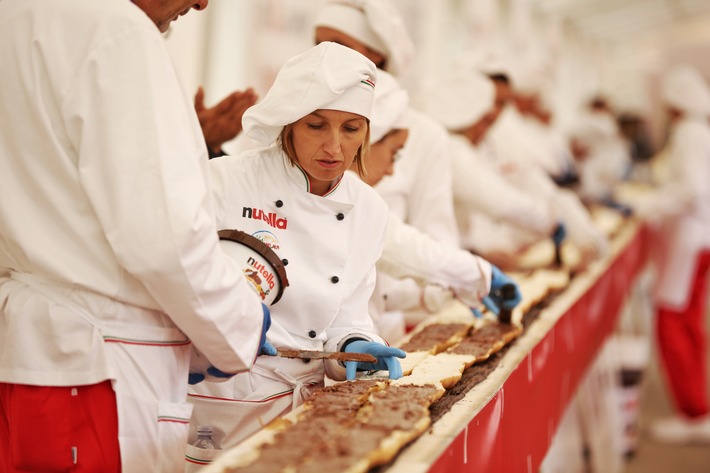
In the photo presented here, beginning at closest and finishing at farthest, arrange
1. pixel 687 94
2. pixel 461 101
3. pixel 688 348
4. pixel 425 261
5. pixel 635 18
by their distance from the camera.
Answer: pixel 425 261
pixel 461 101
pixel 688 348
pixel 687 94
pixel 635 18

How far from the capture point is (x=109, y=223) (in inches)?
55.0

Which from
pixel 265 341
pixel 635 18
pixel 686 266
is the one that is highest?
pixel 635 18

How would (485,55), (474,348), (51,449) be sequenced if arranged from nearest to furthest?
(51,449)
(474,348)
(485,55)

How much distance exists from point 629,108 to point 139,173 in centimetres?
994

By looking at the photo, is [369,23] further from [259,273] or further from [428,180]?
[259,273]

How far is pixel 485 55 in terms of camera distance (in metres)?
4.47

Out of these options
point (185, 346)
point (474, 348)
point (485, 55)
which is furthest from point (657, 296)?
point (185, 346)

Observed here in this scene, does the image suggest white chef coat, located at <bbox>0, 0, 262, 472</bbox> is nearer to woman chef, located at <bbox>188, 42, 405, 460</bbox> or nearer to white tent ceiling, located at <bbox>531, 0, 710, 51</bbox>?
woman chef, located at <bbox>188, 42, 405, 460</bbox>

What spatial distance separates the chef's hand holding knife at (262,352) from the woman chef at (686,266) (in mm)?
4516

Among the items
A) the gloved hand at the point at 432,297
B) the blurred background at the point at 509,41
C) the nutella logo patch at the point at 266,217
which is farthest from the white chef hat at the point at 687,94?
the nutella logo patch at the point at 266,217

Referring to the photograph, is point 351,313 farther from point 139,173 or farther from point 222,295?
point 139,173

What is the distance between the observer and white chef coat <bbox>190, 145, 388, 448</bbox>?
1.74 m

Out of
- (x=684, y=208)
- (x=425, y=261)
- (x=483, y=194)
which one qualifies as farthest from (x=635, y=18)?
(x=425, y=261)

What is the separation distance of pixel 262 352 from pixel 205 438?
0.25 metres
